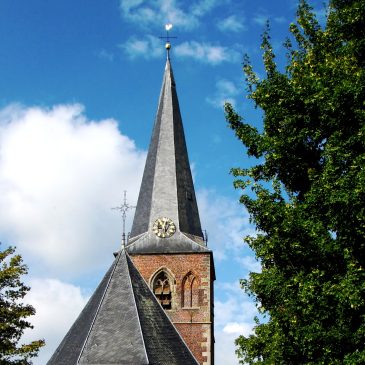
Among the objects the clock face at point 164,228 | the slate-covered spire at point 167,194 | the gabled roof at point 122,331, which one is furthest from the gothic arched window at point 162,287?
the gabled roof at point 122,331

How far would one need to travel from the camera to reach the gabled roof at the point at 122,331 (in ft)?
59.4

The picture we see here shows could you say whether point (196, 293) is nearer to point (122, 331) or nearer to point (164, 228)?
point (164, 228)

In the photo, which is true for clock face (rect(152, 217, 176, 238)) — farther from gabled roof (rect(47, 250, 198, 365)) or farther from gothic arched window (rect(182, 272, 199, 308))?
gabled roof (rect(47, 250, 198, 365))

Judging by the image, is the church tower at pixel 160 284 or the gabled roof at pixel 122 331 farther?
the church tower at pixel 160 284

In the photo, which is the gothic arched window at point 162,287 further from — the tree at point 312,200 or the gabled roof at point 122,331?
the tree at point 312,200

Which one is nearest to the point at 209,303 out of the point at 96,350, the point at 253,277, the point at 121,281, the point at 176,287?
the point at 176,287

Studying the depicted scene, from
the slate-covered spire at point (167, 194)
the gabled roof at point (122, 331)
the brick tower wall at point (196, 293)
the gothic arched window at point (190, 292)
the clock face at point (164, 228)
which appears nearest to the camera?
the gabled roof at point (122, 331)

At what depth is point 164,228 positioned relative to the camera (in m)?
27.1

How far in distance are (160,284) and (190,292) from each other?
1407mm

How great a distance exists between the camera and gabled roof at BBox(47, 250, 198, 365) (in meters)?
18.1

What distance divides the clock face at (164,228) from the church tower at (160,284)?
0.05 metres

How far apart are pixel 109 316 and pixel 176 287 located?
22.7 ft

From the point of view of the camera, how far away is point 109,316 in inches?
766

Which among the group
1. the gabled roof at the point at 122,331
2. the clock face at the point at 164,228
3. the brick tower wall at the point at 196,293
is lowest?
the gabled roof at the point at 122,331
